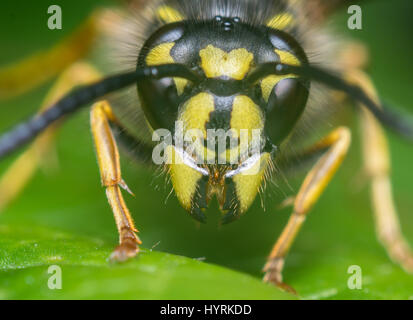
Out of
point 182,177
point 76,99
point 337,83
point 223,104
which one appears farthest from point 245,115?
point 76,99

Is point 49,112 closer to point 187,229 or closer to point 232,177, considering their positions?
point 232,177

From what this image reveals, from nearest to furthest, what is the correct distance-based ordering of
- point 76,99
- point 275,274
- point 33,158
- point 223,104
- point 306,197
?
point 76,99, point 223,104, point 275,274, point 306,197, point 33,158

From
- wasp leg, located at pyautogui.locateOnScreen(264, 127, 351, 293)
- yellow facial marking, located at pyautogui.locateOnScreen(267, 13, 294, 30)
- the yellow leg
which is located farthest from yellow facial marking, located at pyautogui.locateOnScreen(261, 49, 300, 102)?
the yellow leg

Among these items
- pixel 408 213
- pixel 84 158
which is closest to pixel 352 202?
pixel 408 213

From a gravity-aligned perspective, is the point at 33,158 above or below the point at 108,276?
above

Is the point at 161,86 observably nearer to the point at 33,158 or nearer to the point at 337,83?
the point at 337,83

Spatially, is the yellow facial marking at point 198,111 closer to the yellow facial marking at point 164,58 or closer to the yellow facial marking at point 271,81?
the yellow facial marking at point 164,58

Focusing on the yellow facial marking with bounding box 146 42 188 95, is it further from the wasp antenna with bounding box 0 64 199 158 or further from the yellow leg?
the yellow leg

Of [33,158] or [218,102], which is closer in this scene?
[218,102]
